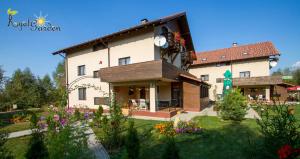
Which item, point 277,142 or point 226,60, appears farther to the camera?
point 226,60

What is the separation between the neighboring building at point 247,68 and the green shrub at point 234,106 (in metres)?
10.1

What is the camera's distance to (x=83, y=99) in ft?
61.4

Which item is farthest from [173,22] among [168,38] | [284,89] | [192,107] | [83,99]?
[284,89]

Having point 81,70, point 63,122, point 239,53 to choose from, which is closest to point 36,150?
point 63,122

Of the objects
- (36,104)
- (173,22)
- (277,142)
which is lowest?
(277,142)

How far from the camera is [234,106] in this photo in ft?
32.9

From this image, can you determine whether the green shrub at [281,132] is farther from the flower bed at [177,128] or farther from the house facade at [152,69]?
the house facade at [152,69]

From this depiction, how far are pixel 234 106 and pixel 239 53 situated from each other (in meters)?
18.7

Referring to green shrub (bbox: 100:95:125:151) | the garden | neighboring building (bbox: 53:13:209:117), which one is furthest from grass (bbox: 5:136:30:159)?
neighboring building (bbox: 53:13:209:117)

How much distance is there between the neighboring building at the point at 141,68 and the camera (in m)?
13.1

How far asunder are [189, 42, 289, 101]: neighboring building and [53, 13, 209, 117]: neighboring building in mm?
6300

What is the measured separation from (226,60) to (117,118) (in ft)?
79.2

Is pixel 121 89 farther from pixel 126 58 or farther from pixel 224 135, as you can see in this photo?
pixel 224 135

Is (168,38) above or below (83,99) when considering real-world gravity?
above
